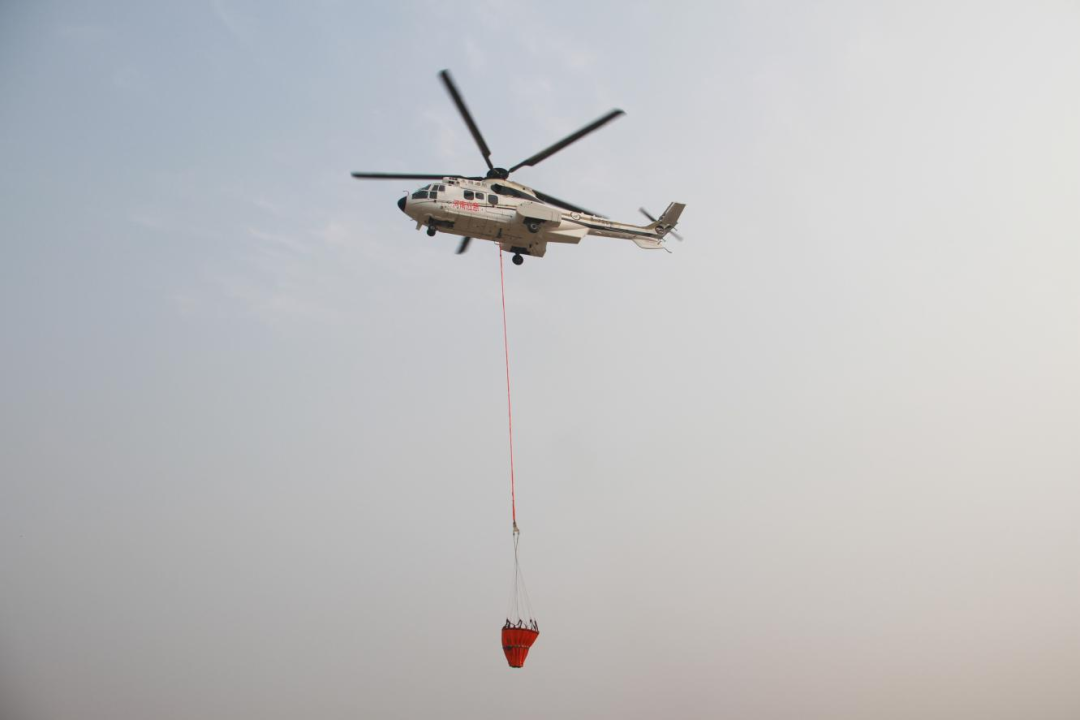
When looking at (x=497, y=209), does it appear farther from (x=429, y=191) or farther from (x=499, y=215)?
(x=429, y=191)

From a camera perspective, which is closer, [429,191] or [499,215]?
[429,191]

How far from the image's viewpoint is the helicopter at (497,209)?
22000 millimetres

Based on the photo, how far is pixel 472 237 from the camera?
23.5 m

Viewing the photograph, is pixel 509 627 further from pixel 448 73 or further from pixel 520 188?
pixel 448 73

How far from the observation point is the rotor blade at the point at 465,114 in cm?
2055

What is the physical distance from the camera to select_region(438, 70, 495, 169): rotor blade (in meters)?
20.5

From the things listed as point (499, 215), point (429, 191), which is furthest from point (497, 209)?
point (429, 191)

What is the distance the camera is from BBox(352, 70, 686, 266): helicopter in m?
22.0

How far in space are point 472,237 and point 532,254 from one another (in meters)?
2.03

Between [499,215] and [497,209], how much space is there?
171mm

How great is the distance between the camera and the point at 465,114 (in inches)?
844

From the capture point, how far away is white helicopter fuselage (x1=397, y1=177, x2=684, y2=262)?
22.1 m

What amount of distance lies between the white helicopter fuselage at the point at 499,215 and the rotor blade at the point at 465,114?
0.77m

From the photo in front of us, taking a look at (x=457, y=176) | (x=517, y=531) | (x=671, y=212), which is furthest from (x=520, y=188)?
(x=517, y=531)
